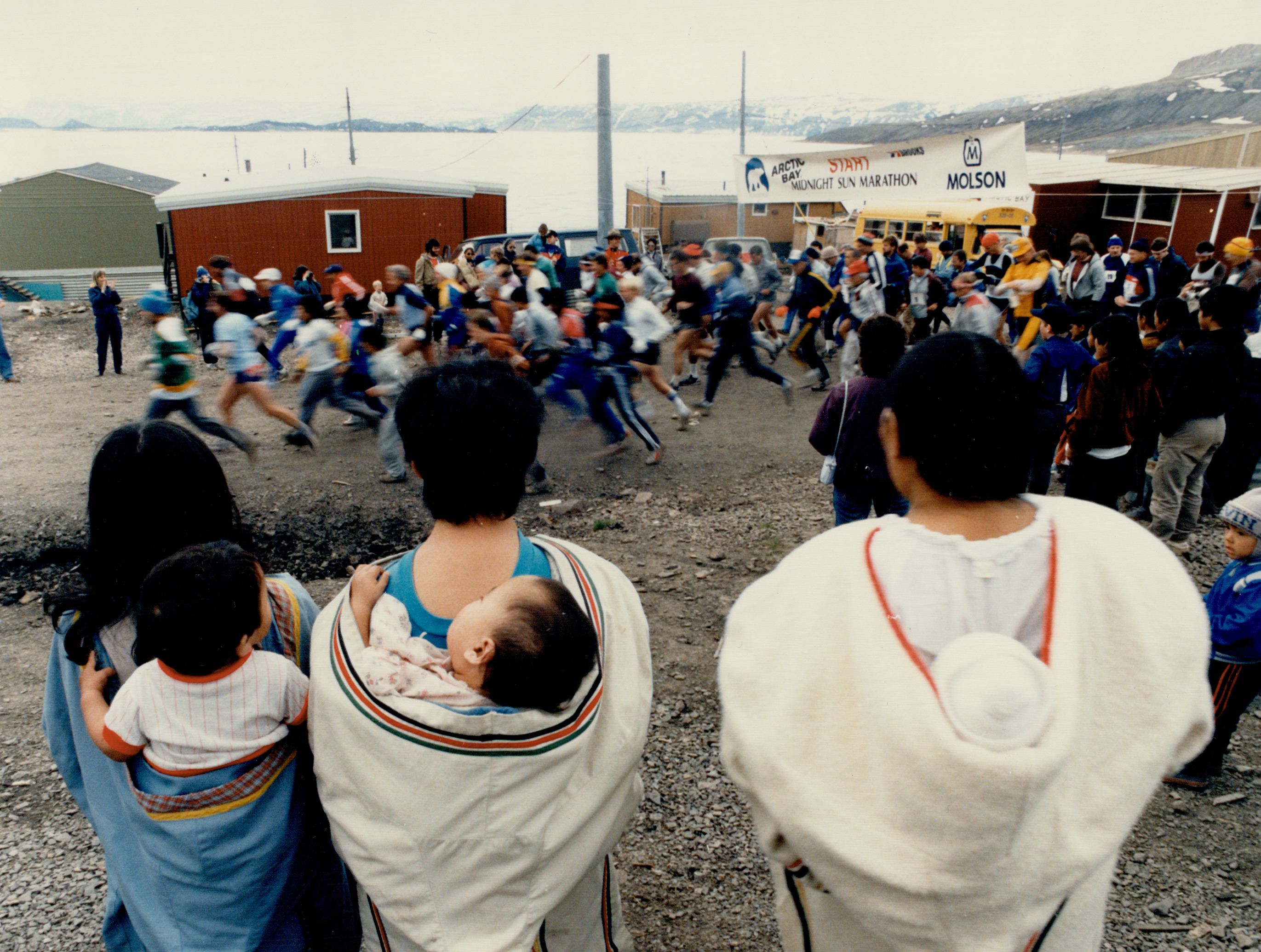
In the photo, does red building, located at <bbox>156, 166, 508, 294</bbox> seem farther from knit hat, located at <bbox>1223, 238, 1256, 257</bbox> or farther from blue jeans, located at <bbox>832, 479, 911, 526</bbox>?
blue jeans, located at <bbox>832, 479, 911, 526</bbox>

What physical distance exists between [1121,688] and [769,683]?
20.6 inches

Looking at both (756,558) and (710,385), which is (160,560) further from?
(710,385)

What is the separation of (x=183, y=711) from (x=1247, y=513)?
3.46 metres

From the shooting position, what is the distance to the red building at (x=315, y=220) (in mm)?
16844

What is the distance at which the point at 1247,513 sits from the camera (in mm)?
3039

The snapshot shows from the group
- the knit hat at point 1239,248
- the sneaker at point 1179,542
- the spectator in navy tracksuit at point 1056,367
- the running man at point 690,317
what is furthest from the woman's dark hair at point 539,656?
the knit hat at point 1239,248

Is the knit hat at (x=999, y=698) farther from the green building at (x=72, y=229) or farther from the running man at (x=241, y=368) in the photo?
the green building at (x=72, y=229)

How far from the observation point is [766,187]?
13555 mm

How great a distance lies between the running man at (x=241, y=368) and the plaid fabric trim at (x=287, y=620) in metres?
6.38

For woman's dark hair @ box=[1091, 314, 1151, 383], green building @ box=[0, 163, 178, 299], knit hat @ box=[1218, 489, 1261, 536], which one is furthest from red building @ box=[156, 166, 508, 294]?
knit hat @ box=[1218, 489, 1261, 536]

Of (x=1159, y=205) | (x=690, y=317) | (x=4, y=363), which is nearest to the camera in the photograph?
(x=690, y=317)

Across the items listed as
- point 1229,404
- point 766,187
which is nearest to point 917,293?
point 766,187

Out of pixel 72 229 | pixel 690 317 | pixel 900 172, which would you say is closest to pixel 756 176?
pixel 900 172

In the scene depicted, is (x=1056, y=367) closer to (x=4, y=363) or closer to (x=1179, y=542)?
(x=1179, y=542)
